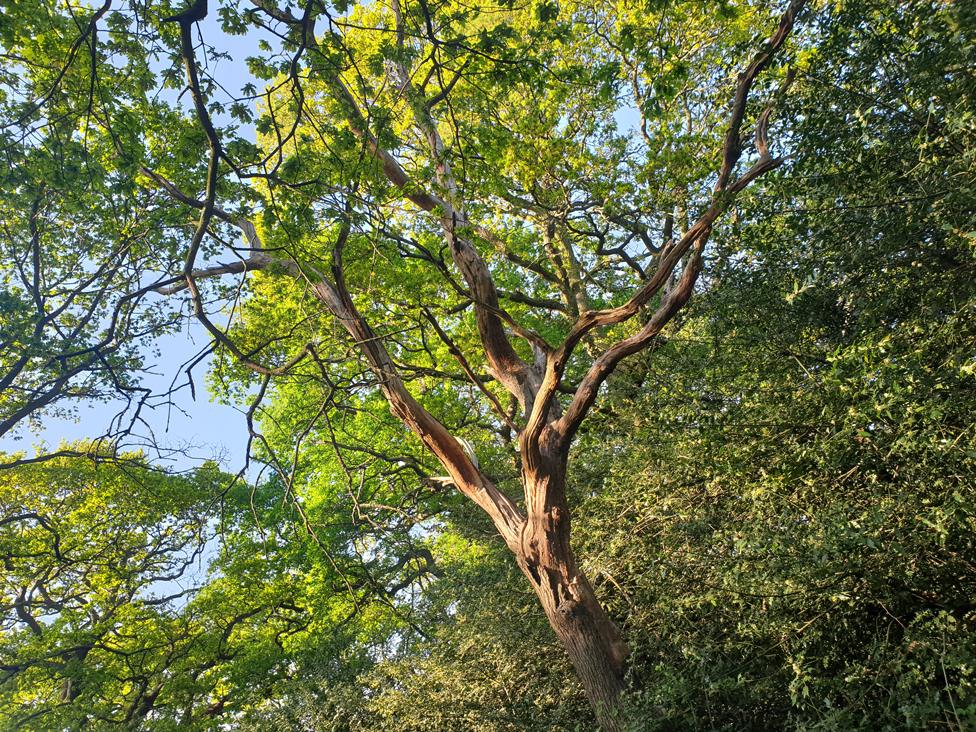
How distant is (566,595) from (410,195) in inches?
182

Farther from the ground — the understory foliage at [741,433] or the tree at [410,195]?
the tree at [410,195]

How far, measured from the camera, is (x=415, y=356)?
36.4 feet

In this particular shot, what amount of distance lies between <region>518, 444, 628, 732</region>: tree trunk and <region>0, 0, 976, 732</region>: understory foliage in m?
0.33

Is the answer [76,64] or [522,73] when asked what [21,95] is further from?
[522,73]

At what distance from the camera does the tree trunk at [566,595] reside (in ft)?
21.6

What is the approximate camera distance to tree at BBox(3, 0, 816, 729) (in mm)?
4430

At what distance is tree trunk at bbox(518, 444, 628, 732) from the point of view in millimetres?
6594

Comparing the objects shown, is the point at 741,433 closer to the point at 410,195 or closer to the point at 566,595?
the point at 566,595

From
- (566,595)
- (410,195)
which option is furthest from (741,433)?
(410,195)

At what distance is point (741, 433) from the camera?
6172mm

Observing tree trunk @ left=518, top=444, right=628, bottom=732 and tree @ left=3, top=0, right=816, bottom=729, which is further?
tree trunk @ left=518, top=444, right=628, bottom=732

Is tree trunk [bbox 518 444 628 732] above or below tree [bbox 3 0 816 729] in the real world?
below

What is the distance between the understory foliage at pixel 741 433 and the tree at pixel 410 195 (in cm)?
14

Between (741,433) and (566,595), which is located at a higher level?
(741,433)
